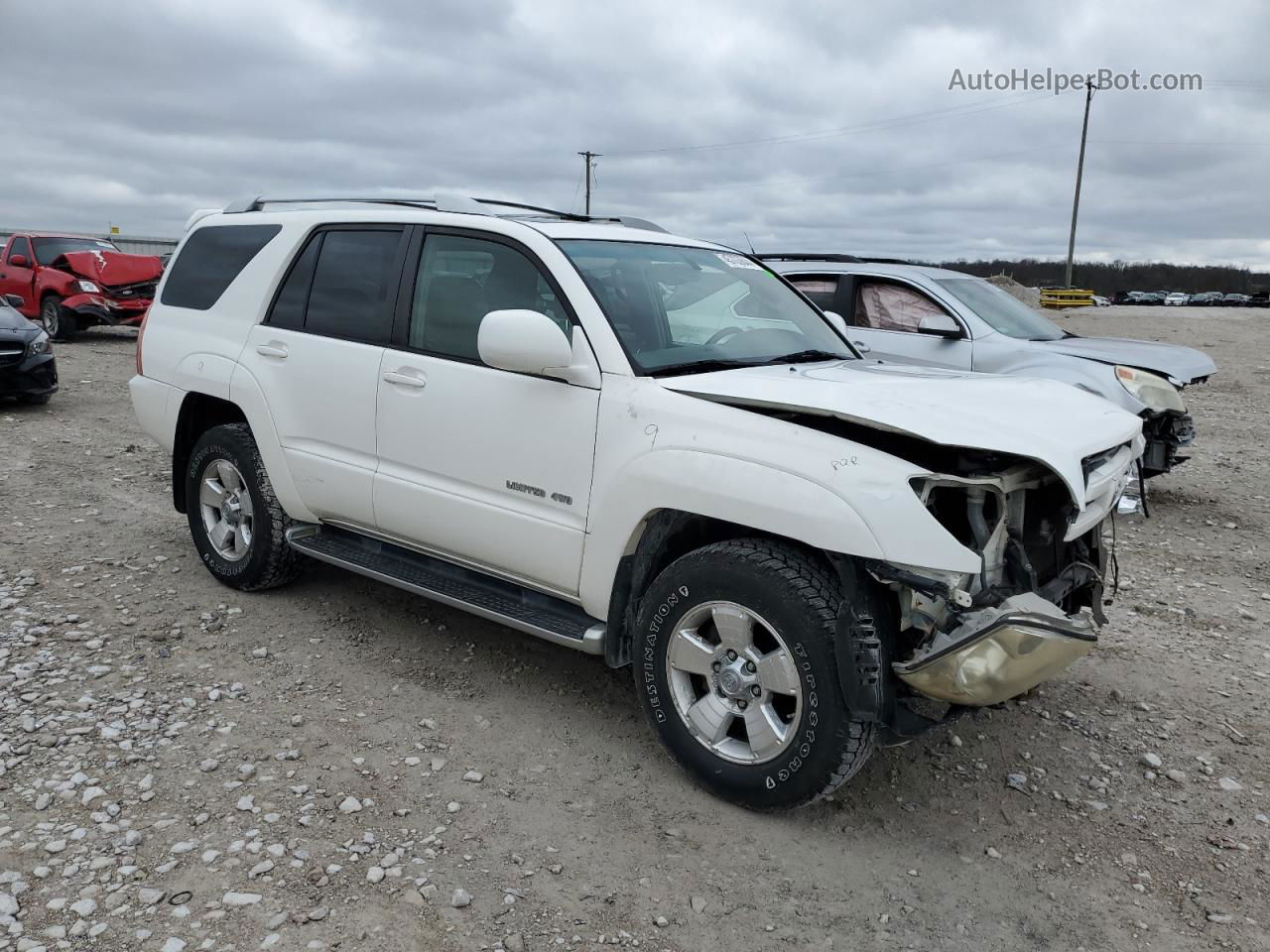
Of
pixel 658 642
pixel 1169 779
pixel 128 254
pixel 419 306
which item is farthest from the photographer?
pixel 128 254

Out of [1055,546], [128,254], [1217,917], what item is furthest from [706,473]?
[128,254]

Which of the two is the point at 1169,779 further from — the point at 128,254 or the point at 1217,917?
the point at 128,254

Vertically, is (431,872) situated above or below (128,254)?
below

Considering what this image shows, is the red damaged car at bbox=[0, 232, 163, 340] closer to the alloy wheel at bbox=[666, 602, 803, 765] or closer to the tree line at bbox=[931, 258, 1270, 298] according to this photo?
the alloy wheel at bbox=[666, 602, 803, 765]

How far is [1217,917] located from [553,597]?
2385 millimetres

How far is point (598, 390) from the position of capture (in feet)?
11.8

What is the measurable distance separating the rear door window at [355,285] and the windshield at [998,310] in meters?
5.23

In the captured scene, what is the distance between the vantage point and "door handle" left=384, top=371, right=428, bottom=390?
4.11 metres

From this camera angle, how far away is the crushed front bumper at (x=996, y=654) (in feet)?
9.33

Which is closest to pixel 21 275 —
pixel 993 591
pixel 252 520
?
pixel 252 520

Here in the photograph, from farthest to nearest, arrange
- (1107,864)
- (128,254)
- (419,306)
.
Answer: (128,254), (419,306), (1107,864)

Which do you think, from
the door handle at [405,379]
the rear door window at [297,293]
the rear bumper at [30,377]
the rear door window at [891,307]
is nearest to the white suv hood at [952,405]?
the door handle at [405,379]

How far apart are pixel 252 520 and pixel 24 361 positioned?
7064 millimetres

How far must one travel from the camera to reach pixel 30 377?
10.5 m
